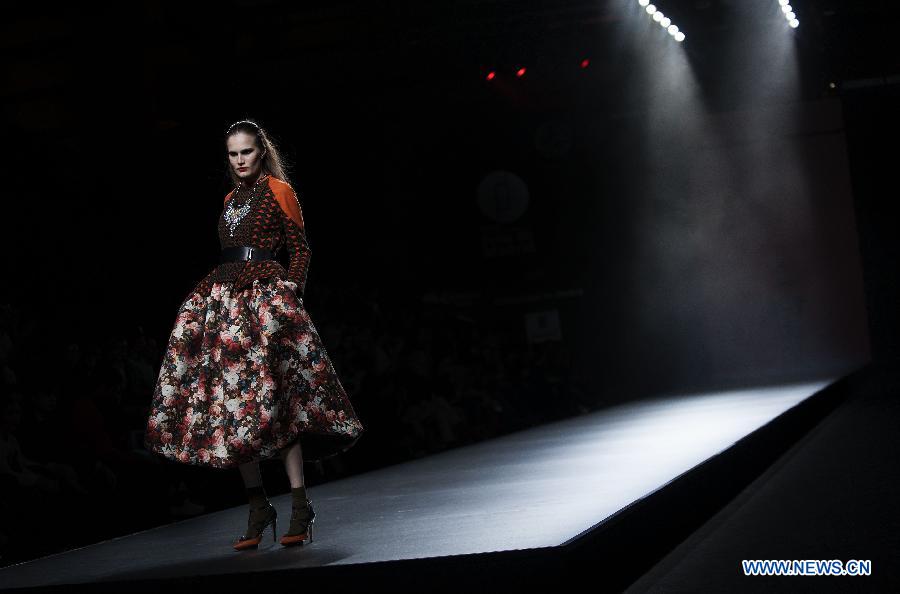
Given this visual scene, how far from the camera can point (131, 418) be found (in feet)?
14.8

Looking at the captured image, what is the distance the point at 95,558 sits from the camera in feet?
8.87

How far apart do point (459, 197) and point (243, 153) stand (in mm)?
7705

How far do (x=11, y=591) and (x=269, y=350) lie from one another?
69cm

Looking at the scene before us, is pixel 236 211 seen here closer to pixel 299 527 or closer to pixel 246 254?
pixel 246 254

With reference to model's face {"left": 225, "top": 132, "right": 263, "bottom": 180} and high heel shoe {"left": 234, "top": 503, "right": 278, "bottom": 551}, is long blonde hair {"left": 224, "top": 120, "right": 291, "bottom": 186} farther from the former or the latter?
high heel shoe {"left": 234, "top": 503, "right": 278, "bottom": 551}

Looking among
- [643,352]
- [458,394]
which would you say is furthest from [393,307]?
[643,352]

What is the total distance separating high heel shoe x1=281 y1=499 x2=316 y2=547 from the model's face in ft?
2.47

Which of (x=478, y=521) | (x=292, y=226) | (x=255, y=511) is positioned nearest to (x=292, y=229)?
(x=292, y=226)

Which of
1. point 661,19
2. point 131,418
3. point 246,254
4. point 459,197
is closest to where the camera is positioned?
point 246,254

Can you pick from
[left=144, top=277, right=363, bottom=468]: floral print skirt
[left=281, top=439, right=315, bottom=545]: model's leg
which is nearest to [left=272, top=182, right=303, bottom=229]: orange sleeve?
[left=144, top=277, right=363, bottom=468]: floral print skirt

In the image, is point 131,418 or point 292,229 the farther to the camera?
point 131,418

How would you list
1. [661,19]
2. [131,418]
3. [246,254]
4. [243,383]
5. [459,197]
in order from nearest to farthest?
1. [243,383]
2. [246,254]
3. [131,418]
4. [661,19]
5. [459,197]

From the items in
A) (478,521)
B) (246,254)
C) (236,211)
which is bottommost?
(478,521)

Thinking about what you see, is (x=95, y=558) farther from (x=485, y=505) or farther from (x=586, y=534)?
(x=586, y=534)
